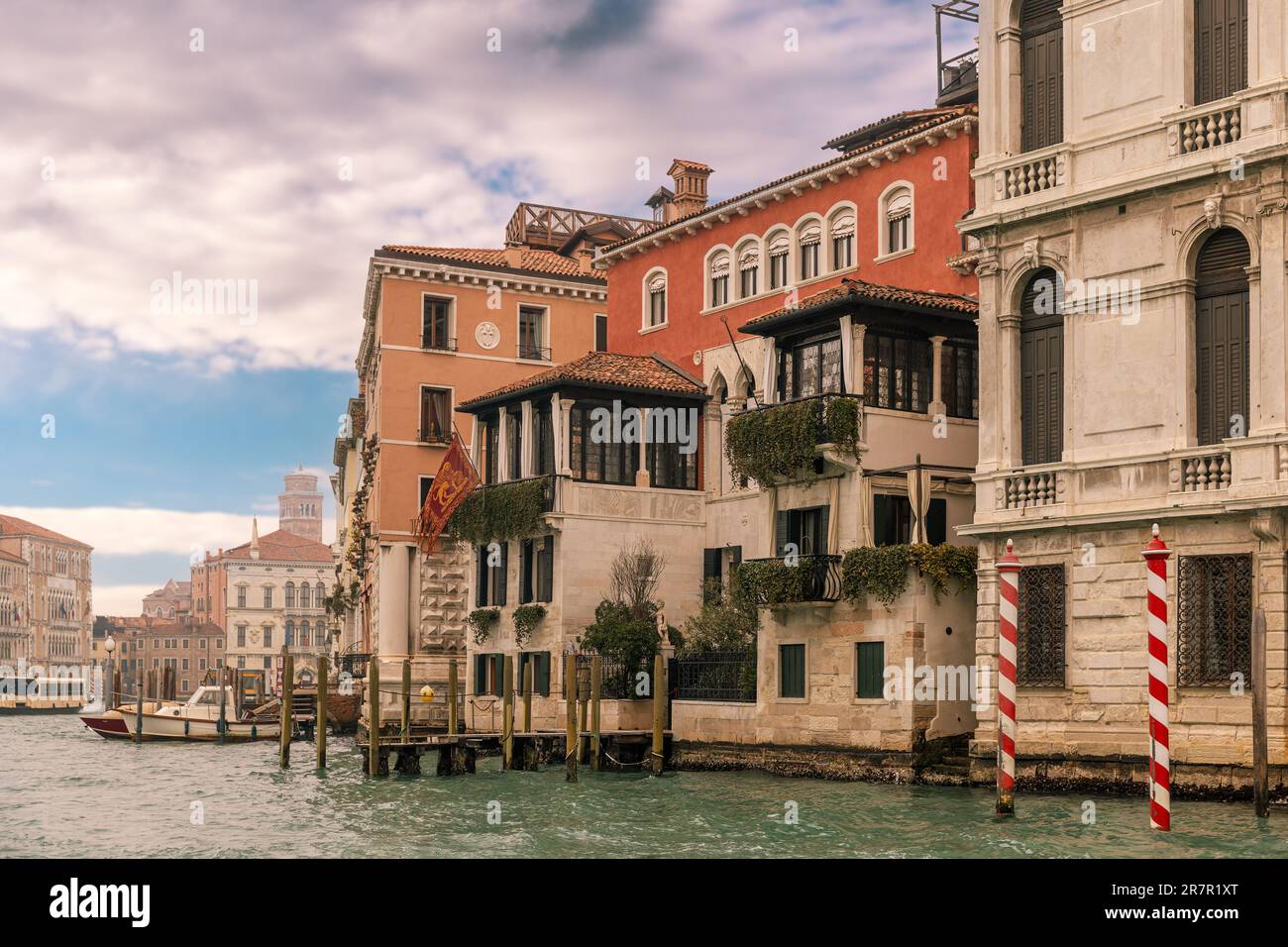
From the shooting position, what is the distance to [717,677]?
29.6 metres

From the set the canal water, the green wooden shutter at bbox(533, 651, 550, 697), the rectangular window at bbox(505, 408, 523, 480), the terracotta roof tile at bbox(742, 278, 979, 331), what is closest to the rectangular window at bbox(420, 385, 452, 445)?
the rectangular window at bbox(505, 408, 523, 480)

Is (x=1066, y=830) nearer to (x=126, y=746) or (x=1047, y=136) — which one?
(x=1047, y=136)

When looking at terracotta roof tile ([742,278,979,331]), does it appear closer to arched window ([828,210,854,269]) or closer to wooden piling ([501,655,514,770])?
arched window ([828,210,854,269])

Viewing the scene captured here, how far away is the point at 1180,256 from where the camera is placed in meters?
20.2

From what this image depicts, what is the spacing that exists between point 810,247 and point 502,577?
10058mm

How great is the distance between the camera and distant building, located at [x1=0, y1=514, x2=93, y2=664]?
489ft

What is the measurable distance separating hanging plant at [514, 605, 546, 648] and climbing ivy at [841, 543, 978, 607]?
32.8 feet

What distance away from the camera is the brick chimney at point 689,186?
41.0m

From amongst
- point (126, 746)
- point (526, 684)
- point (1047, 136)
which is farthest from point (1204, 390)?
point (126, 746)

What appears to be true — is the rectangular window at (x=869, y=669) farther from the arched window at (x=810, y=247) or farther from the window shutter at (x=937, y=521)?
the arched window at (x=810, y=247)

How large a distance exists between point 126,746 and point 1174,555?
3301cm

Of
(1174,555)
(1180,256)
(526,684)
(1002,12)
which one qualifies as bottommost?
(526,684)

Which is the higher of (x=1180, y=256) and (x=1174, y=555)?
(x=1180, y=256)
